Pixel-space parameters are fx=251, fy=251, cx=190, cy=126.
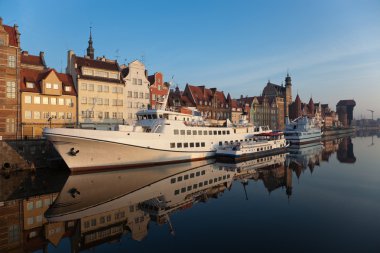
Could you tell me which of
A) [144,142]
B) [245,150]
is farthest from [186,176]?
[245,150]

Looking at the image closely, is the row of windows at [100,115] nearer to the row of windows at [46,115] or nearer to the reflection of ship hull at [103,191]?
the row of windows at [46,115]

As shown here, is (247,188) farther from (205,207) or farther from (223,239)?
(223,239)

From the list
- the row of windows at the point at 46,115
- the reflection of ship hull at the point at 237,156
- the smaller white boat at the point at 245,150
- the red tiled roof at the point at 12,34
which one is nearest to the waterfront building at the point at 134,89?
the row of windows at the point at 46,115

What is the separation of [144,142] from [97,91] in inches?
833

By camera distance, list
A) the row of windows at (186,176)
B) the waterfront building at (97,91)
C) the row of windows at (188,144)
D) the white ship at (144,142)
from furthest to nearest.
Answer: the waterfront building at (97,91) < the row of windows at (188,144) < the white ship at (144,142) < the row of windows at (186,176)

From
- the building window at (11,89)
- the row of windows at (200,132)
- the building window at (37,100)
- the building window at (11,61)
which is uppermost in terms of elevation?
the building window at (11,61)

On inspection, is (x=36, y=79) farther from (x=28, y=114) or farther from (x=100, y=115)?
(x=100, y=115)

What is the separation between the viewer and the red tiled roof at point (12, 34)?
3710 cm

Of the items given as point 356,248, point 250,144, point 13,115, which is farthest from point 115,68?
point 356,248

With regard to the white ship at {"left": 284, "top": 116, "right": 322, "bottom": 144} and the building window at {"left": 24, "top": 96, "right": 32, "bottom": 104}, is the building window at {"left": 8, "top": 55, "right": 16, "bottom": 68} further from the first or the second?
the white ship at {"left": 284, "top": 116, "right": 322, "bottom": 144}

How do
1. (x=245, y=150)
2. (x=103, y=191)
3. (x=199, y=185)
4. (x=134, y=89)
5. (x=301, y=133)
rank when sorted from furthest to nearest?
(x=301, y=133) → (x=134, y=89) → (x=245, y=150) → (x=199, y=185) → (x=103, y=191)

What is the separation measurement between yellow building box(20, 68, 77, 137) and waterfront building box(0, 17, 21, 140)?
2.20 meters

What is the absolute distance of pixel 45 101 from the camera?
138 ft

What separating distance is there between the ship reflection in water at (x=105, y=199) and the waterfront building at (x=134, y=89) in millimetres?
22737
